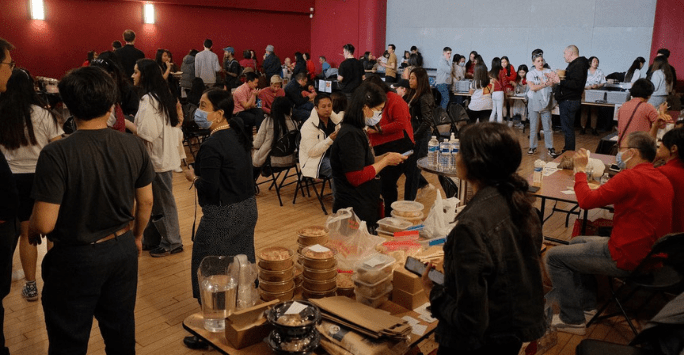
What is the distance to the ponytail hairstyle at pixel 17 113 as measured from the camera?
350 centimetres

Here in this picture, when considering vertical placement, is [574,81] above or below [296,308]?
above

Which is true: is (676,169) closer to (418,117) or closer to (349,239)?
(349,239)

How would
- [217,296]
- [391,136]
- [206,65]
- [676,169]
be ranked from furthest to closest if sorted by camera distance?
[206,65]
[391,136]
[676,169]
[217,296]

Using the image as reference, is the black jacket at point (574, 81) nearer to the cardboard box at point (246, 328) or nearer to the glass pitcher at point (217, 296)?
the glass pitcher at point (217, 296)

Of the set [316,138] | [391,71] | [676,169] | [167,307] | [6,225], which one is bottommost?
[167,307]

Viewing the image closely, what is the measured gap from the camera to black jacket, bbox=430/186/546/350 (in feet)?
5.43

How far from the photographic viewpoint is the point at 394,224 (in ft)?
11.3

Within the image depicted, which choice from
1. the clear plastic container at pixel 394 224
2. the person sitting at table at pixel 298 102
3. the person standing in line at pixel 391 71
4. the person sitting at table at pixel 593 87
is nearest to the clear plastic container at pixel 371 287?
the clear plastic container at pixel 394 224

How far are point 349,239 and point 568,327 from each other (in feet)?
5.73

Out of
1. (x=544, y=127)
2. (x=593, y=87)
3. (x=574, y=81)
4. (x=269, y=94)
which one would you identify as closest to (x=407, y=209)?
(x=269, y=94)

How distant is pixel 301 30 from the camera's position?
1781 cm

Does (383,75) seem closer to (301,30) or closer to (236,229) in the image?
(301,30)

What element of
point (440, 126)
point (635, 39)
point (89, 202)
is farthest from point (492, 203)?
point (635, 39)

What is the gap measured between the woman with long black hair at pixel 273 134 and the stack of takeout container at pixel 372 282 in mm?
3786
